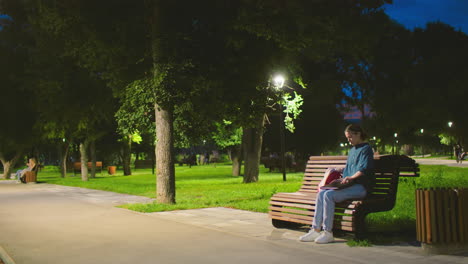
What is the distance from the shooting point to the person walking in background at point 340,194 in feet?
25.0

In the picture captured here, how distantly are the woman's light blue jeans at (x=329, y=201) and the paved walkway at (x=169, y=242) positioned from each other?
0.33 metres

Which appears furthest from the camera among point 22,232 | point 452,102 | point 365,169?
point 452,102

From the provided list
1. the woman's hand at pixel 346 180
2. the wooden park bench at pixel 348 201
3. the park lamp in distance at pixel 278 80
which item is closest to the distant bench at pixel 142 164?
the park lamp in distance at pixel 278 80

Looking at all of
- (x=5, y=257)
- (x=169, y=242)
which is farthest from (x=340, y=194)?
(x=5, y=257)

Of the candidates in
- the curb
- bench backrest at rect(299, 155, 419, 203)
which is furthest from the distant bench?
bench backrest at rect(299, 155, 419, 203)

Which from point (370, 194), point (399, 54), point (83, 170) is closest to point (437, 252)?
point (370, 194)

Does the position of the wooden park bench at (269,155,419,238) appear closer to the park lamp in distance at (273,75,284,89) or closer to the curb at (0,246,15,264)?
the curb at (0,246,15,264)

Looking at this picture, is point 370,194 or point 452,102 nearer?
point 370,194

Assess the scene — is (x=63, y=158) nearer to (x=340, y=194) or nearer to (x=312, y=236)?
(x=312, y=236)

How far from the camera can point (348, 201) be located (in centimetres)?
768

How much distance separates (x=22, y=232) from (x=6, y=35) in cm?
2433

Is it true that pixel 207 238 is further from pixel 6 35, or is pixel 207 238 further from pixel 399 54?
pixel 399 54

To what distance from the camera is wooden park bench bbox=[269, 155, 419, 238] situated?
7.43 meters

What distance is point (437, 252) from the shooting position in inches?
259
